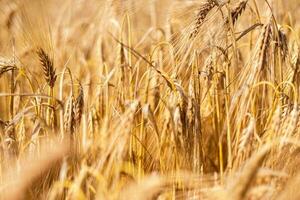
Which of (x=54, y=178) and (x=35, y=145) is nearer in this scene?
(x=54, y=178)

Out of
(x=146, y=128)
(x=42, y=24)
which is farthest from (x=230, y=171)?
(x=42, y=24)

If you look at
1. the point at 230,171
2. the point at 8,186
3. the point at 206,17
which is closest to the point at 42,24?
the point at 206,17

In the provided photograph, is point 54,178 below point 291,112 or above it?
below

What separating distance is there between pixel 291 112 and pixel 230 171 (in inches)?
8.8

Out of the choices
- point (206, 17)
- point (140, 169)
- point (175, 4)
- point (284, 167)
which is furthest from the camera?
point (175, 4)

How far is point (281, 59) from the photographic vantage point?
181cm

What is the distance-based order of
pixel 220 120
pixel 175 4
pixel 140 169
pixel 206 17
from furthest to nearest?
pixel 175 4 → pixel 220 120 → pixel 206 17 → pixel 140 169

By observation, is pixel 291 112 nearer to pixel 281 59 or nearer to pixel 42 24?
pixel 281 59

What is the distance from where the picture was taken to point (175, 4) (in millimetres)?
2037

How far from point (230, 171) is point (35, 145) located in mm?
522

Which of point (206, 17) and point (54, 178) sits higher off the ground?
point (206, 17)

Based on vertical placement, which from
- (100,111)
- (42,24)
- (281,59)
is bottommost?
(100,111)

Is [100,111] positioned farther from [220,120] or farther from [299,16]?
[299,16]

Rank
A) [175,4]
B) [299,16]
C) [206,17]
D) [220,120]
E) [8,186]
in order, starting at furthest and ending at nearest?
1. [299,16]
2. [175,4]
3. [220,120]
4. [206,17]
5. [8,186]
